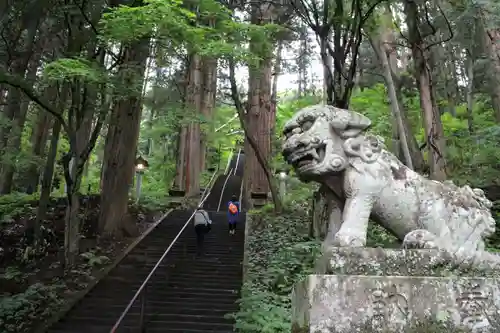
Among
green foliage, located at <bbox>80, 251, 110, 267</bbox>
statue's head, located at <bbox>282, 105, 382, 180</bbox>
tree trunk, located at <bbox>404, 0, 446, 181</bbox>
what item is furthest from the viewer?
green foliage, located at <bbox>80, 251, 110, 267</bbox>

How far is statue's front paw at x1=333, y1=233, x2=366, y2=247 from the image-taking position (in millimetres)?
3267

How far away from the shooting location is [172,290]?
1094 cm

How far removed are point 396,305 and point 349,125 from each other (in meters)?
1.34

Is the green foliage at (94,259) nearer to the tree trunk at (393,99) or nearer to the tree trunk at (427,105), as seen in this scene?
the tree trunk at (393,99)

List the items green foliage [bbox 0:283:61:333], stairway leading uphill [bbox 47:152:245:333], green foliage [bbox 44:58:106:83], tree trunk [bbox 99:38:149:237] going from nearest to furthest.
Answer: green foliage [bbox 44:58:106:83] → green foliage [bbox 0:283:61:333] → stairway leading uphill [bbox 47:152:245:333] → tree trunk [bbox 99:38:149:237]

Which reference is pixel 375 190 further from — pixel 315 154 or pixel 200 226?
pixel 200 226

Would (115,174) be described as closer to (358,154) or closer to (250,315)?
(250,315)

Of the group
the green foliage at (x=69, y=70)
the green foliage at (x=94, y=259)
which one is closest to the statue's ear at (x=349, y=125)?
the green foliage at (x=69, y=70)

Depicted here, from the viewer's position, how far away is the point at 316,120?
3633 millimetres

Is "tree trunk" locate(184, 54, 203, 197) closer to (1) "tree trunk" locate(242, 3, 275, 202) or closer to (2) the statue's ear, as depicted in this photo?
(1) "tree trunk" locate(242, 3, 275, 202)

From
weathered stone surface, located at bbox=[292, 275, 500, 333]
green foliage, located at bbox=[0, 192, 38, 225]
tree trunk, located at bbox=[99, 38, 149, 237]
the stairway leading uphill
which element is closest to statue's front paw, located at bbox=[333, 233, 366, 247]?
weathered stone surface, located at bbox=[292, 275, 500, 333]

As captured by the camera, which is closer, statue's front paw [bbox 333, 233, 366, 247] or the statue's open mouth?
statue's front paw [bbox 333, 233, 366, 247]

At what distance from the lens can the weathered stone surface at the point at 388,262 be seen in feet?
10.2

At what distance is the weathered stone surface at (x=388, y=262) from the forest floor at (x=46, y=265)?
7.59m
